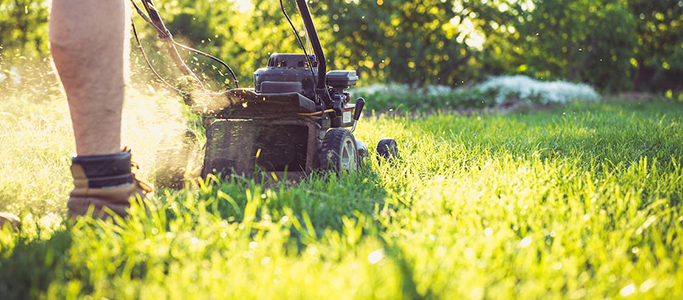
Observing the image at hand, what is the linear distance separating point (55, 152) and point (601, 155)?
268 cm

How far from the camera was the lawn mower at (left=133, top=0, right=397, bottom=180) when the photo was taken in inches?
101

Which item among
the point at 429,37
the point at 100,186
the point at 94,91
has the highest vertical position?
the point at 94,91

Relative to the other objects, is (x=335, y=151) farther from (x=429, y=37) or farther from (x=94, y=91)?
(x=429, y=37)

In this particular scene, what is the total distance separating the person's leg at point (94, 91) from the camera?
1836 millimetres

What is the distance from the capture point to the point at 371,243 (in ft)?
5.23

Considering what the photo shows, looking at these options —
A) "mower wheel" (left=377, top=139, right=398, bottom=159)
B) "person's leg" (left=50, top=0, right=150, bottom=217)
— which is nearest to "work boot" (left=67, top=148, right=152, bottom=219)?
"person's leg" (left=50, top=0, right=150, bottom=217)

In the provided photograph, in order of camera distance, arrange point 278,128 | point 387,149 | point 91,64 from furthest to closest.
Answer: point 387,149 < point 278,128 < point 91,64

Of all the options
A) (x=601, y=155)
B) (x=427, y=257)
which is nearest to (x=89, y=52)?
(x=427, y=257)

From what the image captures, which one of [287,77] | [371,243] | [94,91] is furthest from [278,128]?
[371,243]

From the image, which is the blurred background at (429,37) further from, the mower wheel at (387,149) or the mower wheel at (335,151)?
the mower wheel at (335,151)

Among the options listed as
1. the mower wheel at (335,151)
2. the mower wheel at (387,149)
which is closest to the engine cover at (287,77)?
the mower wheel at (335,151)

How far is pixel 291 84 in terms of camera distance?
2.76m

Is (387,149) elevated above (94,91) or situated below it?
below

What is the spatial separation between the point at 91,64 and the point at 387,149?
1554 mm
